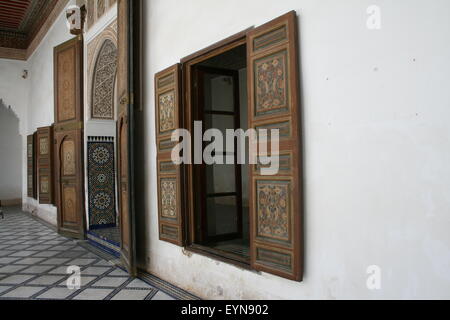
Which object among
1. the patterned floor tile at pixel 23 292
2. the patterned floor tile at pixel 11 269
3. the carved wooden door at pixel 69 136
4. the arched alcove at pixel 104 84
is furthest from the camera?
the carved wooden door at pixel 69 136

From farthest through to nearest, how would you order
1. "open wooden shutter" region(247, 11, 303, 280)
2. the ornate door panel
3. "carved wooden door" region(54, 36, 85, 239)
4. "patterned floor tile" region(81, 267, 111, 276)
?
the ornate door panel → "carved wooden door" region(54, 36, 85, 239) → "patterned floor tile" region(81, 267, 111, 276) → "open wooden shutter" region(247, 11, 303, 280)

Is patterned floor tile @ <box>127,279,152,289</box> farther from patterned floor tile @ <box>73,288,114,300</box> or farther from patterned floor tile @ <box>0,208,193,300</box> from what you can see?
patterned floor tile @ <box>73,288,114,300</box>

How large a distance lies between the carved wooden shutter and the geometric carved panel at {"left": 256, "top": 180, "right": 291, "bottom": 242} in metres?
5.19

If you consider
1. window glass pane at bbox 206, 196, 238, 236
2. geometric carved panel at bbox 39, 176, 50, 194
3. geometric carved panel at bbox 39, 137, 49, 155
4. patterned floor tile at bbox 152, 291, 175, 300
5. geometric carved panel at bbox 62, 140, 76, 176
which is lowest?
patterned floor tile at bbox 152, 291, 175, 300

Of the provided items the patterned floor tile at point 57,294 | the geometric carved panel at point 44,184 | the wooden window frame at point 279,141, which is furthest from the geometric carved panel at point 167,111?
the geometric carved panel at point 44,184

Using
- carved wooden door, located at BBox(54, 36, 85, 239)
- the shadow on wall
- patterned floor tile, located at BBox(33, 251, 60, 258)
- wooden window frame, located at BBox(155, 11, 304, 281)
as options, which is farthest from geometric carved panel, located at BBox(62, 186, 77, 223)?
the shadow on wall

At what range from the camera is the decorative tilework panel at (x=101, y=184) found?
4.16 meters

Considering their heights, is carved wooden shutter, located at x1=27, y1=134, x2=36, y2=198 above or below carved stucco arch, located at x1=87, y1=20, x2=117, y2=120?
below

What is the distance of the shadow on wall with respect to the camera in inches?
303

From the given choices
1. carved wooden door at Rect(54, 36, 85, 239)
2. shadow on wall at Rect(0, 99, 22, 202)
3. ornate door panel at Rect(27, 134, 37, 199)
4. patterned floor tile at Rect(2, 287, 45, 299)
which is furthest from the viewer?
shadow on wall at Rect(0, 99, 22, 202)

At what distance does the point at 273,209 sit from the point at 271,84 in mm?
550

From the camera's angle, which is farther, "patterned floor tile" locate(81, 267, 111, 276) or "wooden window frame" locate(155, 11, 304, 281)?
"patterned floor tile" locate(81, 267, 111, 276)

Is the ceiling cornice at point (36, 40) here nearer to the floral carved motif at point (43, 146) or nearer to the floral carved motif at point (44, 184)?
the floral carved motif at point (43, 146)
